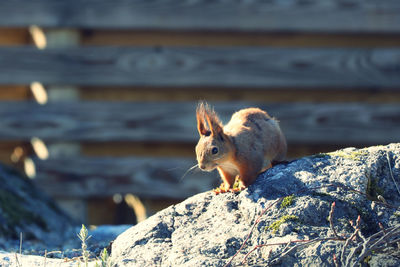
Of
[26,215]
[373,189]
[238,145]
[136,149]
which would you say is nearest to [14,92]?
[136,149]

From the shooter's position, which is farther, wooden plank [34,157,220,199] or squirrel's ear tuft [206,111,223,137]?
wooden plank [34,157,220,199]

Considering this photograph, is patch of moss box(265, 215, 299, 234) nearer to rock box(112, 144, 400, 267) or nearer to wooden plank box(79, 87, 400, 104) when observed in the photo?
rock box(112, 144, 400, 267)

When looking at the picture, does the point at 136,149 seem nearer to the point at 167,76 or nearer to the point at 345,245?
the point at 167,76

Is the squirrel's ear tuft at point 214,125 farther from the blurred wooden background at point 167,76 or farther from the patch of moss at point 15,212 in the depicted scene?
the blurred wooden background at point 167,76

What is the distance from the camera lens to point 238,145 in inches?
135

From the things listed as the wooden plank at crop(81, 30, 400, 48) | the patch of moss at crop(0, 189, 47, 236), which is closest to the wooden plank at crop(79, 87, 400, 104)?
the wooden plank at crop(81, 30, 400, 48)

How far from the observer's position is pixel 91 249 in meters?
3.64

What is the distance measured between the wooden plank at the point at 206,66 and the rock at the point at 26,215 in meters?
1.00

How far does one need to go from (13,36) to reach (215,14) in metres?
2.06

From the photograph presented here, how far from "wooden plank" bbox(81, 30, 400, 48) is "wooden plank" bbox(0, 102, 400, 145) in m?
0.64

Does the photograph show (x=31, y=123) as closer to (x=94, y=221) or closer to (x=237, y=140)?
(x=94, y=221)

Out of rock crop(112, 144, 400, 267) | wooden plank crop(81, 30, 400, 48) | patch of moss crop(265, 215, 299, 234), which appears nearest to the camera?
rock crop(112, 144, 400, 267)

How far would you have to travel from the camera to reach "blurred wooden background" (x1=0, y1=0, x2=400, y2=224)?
566 centimetres

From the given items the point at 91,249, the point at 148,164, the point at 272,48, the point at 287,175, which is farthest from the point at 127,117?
the point at 287,175
